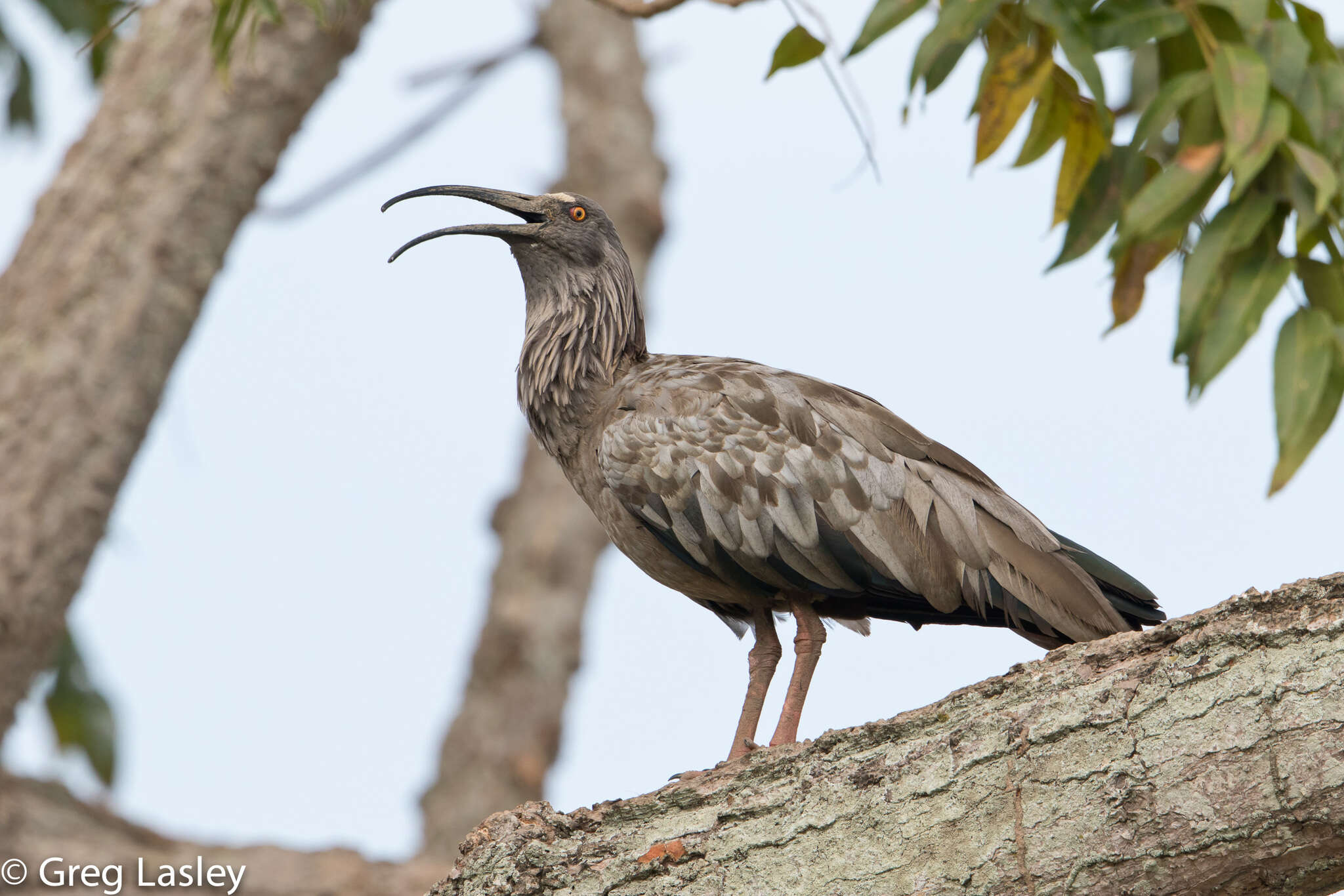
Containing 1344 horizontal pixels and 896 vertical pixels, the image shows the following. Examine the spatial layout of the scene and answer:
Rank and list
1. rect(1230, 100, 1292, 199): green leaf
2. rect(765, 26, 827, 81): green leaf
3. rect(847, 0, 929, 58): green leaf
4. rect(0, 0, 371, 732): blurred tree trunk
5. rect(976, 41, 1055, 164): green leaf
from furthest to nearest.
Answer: rect(0, 0, 371, 732): blurred tree trunk → rect(765, 26, 827, 81): green leaf → rect(976, 41, 1055, 164): green leaf → rect(847, 0, 929, 58): green leaf → rect(1230, 100, 1292, 199): green leaf

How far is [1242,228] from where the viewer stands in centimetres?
480

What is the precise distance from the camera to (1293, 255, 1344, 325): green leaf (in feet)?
15.8

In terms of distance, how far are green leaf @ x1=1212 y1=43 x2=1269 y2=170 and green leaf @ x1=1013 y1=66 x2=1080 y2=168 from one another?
72cm

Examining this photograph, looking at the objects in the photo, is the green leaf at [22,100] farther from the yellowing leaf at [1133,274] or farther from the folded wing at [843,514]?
the yellowing leaf at [1133,274]

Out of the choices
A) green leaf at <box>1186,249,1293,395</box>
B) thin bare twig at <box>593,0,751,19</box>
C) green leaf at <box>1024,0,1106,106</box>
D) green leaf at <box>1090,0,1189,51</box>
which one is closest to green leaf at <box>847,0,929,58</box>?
green leaf at <box>1024,0,1106,106</box>

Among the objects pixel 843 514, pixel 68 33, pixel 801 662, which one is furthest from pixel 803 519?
pixel 68 33

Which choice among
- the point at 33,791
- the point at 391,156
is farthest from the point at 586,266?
the point at 391,156

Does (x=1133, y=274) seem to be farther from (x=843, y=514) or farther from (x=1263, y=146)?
(x=843, y=514)

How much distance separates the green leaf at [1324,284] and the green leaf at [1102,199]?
0.72 metres

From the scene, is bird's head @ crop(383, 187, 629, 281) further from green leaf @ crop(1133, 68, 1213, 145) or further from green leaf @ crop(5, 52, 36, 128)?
green leaf @ crop(5, 52, 36, 128)

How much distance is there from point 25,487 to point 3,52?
284 inches

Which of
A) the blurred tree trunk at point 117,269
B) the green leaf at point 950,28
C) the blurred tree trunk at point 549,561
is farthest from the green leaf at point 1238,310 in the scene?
the blurred tree trunk at point 549,561

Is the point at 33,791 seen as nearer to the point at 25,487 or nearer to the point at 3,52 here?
the point at 25,487

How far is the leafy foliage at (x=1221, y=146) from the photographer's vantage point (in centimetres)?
467
